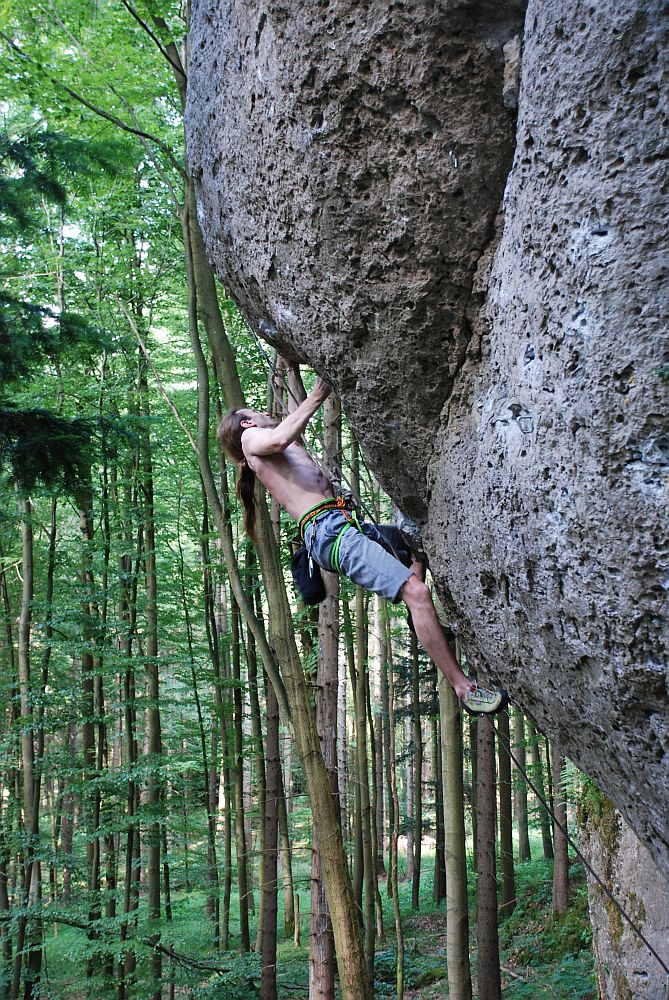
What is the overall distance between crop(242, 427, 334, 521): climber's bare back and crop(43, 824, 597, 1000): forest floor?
4672 mm

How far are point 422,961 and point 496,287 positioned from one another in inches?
458

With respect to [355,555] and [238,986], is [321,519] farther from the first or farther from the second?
[238,986]

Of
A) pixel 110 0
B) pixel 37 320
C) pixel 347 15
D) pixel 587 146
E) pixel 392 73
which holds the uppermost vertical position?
pixel 110 0

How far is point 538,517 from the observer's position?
260cm

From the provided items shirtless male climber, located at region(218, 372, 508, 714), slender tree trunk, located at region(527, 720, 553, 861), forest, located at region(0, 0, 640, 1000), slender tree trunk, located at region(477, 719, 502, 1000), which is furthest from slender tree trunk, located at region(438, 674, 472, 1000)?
slender tree trunk, located at region(527, 720, 553, 861)

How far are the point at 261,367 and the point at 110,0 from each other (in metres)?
4.41

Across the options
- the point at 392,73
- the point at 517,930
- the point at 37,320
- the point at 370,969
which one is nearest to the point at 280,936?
the point at 517,930

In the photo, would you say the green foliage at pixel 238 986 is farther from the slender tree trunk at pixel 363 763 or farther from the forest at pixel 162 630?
the slender tree trunk at pixel 363 763

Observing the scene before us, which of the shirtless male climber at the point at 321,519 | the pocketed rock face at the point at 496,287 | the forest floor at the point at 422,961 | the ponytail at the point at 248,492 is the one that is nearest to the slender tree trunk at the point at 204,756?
the forest floor at the point at 422,961

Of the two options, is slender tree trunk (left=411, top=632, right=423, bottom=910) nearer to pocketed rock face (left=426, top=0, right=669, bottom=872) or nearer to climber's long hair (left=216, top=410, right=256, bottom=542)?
climber's long hair (left=216, top=410, right=256, bottom=542)

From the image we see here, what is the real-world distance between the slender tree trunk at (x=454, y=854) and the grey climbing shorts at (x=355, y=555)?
6.72 ft

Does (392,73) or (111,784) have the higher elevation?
(392,73)

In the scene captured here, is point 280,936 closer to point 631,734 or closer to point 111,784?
point 111,784

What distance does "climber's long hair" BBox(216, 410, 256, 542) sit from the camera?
13.8ft
